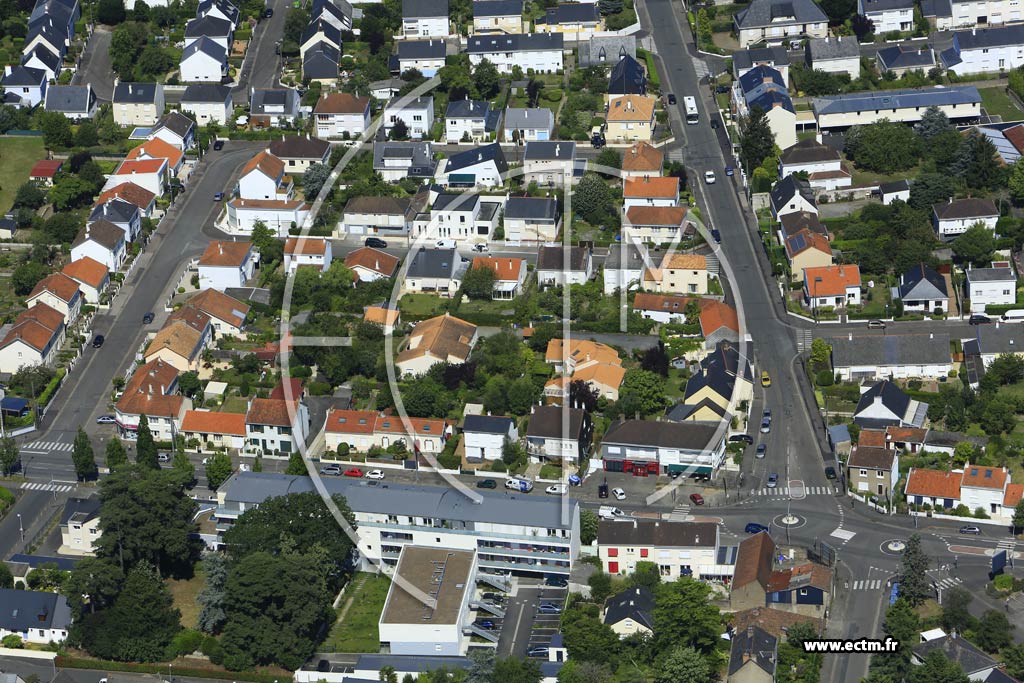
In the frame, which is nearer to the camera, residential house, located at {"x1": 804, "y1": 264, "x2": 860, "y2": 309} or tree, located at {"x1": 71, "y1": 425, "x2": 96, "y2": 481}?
tree, located at {"x1": 71, "y1": 425, "x2": 96, "y2": 481}

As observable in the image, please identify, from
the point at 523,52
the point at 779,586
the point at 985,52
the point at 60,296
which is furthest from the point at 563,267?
the point at 985,52

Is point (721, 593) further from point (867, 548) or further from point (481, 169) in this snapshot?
point (481, 169)

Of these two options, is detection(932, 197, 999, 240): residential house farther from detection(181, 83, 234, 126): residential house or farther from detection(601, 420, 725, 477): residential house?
detection(181, 83, 234, 126): residential house

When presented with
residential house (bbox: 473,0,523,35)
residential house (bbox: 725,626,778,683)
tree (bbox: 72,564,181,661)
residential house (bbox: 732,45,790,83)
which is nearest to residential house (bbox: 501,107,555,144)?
residential house (bbox: 732,45,790,83)

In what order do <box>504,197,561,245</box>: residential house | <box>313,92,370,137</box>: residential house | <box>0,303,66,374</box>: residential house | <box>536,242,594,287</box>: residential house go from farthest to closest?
<box>313,92,370,137</box>: residential house → <box>504,197,561,245</box>: residential house → <box>536,242,594,287</box>: residential house → <box>0,303,66,374</box>: residential house

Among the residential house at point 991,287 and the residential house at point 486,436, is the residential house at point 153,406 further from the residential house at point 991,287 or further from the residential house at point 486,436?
the residential house at point 991,287

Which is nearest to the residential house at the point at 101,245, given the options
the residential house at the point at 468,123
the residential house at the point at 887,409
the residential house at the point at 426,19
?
the residential house at the point at 468,123

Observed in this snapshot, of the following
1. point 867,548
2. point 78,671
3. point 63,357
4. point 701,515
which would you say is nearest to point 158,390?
point 63,357
